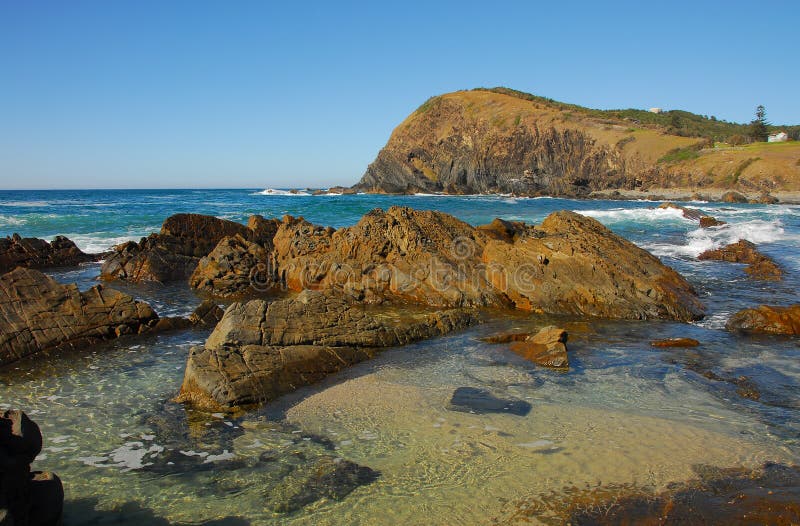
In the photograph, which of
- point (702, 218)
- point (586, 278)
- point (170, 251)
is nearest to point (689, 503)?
point (586, 278)

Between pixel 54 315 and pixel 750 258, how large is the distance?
15706mm

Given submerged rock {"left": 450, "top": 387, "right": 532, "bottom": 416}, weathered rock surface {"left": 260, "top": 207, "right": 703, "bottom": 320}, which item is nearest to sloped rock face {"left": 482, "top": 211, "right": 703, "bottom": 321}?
weathered rock surface {"left": 260, "top": 207, "right": 703, "bottom": 320}

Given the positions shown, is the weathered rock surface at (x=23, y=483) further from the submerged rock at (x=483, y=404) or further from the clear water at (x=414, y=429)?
the submerged rock at (x=483, y=404)

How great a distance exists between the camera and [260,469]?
403cm

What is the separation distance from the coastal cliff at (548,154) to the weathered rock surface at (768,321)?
174ft

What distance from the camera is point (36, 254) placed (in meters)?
14.9

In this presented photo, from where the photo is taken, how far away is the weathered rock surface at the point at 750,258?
12331 millimetres

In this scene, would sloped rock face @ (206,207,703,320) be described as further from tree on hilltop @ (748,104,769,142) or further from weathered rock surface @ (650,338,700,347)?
tree on hilltop @ (748,104,769,142)

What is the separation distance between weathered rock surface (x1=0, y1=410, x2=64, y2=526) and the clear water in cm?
45

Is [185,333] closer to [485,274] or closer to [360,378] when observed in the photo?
[360,378]

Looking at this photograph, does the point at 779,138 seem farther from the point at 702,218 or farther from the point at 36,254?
the point at 36,254

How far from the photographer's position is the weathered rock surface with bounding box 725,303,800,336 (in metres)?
7.68

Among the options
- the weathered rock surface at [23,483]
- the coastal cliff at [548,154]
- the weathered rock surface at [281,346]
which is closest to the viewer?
the weathered rock surface at [23,483]

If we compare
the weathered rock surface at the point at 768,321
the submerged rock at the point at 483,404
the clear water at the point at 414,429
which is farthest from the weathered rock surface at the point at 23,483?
the weathered rock surface at the point at 768,321
